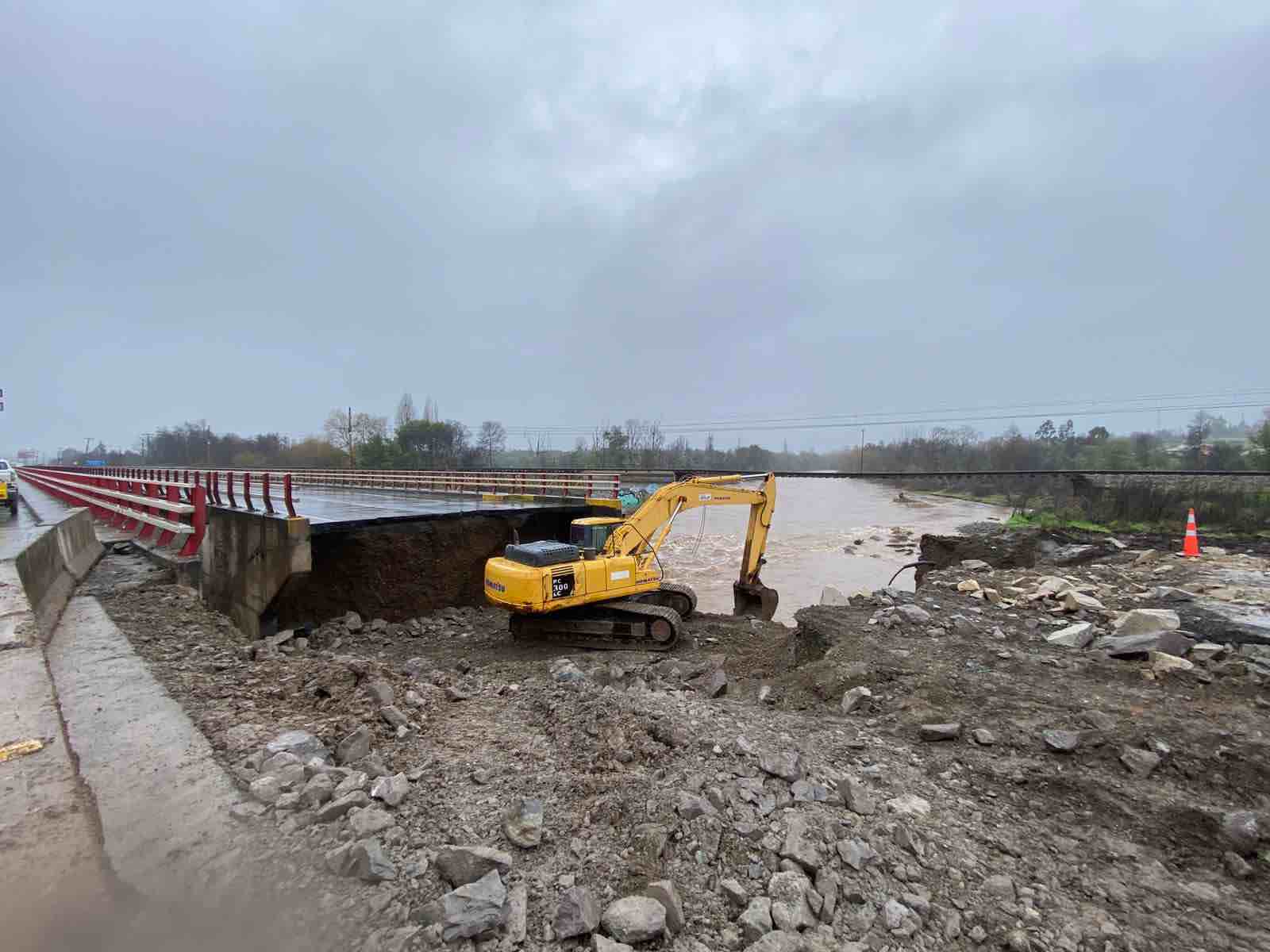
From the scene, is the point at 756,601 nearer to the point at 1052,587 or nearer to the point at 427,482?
the point at 1052,587

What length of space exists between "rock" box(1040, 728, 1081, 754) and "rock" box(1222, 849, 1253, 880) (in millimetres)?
1069

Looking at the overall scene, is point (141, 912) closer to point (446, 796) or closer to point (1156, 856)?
point (446, 796)

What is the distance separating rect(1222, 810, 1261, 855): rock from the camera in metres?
3.26

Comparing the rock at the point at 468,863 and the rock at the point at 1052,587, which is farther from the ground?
the rock at the point at 468,863

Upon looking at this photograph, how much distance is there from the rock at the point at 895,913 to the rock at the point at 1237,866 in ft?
6.26

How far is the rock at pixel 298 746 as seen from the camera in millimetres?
3684

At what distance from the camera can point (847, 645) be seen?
6.96 meters

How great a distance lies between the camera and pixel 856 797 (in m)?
3.54

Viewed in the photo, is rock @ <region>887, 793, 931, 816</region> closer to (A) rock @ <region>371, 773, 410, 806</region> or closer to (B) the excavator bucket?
(A) rock @ <region>371, 773, 410, 806</region>

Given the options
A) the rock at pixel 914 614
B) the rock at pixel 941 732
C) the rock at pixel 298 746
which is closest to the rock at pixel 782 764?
the rock at pixel 941 732

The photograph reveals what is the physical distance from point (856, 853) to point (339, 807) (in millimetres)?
2679

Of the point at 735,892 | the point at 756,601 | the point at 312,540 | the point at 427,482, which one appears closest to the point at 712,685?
the point at 735,892

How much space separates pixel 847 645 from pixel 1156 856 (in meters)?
3.69

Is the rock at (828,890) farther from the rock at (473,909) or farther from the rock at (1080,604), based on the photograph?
the rock at (1080,604)
